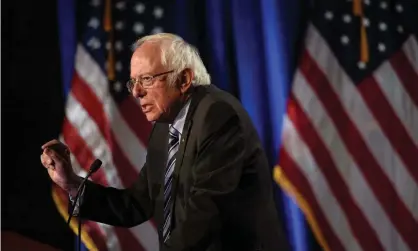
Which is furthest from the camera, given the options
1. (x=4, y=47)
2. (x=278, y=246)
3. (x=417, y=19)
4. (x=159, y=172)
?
(x=417, y=19)

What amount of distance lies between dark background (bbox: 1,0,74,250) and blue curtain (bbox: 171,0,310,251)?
512 millimetres

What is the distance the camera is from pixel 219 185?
1.25 meters

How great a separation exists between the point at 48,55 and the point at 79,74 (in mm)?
139

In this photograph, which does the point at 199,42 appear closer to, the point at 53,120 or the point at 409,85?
the point at 53,120

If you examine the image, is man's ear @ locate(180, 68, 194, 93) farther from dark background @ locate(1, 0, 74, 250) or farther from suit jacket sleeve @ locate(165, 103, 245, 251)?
dark background @ locate(1, 0, 74, 250)

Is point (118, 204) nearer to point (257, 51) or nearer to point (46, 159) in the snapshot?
point (46, 159)

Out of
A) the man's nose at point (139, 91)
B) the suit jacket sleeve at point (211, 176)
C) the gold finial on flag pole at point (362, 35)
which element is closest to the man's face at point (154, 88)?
the man's nose at point (139, 91)

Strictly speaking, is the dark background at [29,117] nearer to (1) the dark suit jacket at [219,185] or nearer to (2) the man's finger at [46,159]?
(2) the man's finger at [46,159]

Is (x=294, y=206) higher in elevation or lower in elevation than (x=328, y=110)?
lower

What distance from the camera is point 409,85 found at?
2.36m

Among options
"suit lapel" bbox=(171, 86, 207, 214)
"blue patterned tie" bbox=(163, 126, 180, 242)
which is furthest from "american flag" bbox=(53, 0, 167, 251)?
"suit lapel" bbox=(171, 86, 207, 214)

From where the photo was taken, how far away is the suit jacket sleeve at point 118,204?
156 cm

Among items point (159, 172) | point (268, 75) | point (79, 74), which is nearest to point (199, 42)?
point (268, 75)

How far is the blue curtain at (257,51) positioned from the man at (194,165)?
0.75 m
